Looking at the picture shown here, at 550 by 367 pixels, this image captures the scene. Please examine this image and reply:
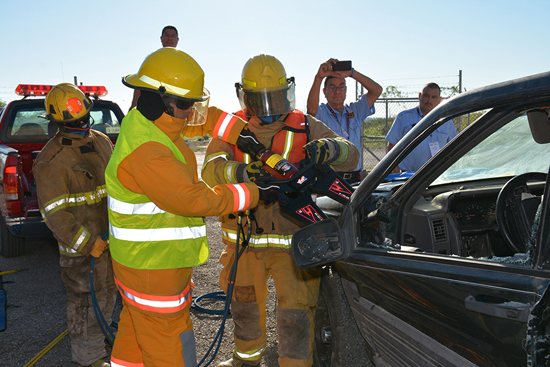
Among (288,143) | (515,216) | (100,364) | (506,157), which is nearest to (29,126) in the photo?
(100,364)

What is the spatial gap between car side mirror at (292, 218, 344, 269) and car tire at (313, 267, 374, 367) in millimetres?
562

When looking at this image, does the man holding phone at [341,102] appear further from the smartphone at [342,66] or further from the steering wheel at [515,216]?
the steering wheel at [515,216]

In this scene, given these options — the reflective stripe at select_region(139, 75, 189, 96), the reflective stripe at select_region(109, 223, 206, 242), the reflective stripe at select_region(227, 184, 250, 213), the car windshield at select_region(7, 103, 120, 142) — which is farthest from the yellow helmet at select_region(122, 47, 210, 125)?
the car windshield at select_region(7, 103, 120, 142)

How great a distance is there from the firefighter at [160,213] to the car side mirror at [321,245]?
0.40 m

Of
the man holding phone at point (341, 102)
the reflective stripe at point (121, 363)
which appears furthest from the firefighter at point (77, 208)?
the man holding phone at point (341, 102)

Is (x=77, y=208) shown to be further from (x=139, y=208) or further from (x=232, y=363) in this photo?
(x=232, y=363)

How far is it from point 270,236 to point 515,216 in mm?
1476

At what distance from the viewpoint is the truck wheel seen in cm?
561

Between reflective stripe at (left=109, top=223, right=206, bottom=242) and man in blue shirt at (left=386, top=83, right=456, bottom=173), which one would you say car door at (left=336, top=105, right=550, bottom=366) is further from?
man in blue shirt at (left=386, top=83, right=456, bottom=173)

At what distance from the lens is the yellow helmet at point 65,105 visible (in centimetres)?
301

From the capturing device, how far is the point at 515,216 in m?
2.50

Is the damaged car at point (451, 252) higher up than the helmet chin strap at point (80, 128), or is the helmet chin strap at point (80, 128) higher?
the helmet chin strap at point (80, 128)

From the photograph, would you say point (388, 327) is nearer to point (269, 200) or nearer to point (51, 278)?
point (269, 200)

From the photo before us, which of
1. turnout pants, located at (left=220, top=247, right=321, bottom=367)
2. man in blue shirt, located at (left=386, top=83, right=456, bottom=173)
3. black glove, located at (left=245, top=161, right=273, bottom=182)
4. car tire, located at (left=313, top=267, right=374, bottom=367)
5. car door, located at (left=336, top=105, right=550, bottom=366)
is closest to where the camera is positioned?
car door, located at (left=336, top=105, right=550, bottom=366)
